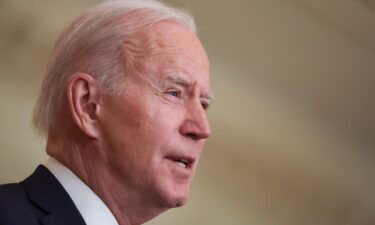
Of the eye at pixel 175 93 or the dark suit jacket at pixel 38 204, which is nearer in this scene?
the dark suit jacket at pixel 38 204

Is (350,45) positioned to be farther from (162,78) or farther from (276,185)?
(162,78)

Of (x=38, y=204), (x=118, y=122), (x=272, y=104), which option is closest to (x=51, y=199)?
(x=38, y=204)

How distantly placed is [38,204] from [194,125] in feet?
0.95

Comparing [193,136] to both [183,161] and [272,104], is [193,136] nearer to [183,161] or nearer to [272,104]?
[183,161]

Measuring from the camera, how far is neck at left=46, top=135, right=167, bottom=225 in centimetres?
133

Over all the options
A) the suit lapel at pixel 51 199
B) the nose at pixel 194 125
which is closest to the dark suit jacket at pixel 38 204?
the suit lapel at pixel 51 199

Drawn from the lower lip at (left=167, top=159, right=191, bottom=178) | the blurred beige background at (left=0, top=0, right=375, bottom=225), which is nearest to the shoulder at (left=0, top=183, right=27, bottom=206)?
the lower lip at (left=167, top=159, right=191, bottom=178)

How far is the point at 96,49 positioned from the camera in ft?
4.52

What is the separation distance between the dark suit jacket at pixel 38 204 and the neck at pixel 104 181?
5cm

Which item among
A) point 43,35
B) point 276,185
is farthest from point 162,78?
point 276,185

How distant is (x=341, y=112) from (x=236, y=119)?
405 mm

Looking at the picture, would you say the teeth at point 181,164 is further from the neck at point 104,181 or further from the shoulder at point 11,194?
the shoulder at point 11,194

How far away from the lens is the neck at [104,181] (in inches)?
52.4

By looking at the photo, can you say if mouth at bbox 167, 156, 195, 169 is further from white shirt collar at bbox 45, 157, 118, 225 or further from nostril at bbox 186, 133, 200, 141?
white shirt collar at bbox 45, 157, 118, 225
